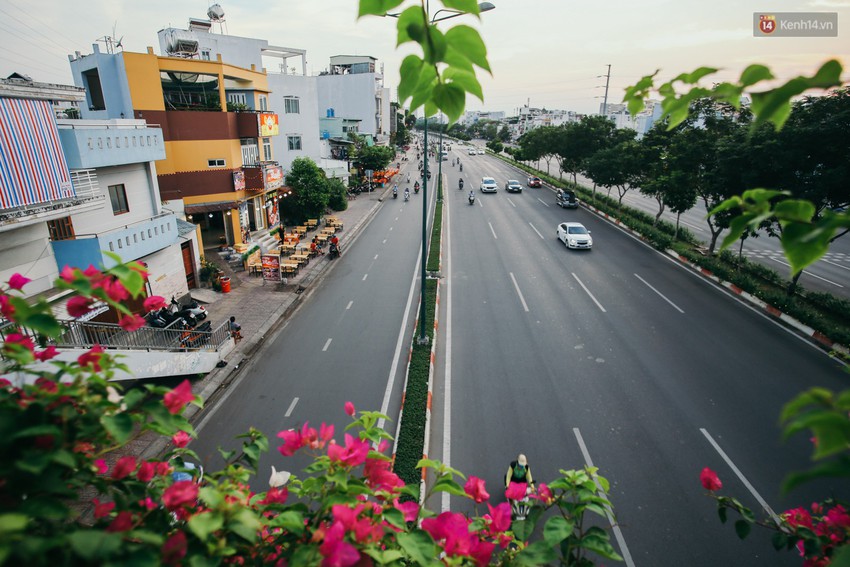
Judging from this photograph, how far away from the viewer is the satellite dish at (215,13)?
29195mm

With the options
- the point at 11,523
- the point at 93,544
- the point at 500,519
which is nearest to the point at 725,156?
the point at 500,519

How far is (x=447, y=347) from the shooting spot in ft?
48.4

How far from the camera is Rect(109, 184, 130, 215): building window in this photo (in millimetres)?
14492

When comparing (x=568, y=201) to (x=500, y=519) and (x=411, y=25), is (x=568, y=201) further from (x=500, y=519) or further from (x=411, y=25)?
(x=411, y=25)

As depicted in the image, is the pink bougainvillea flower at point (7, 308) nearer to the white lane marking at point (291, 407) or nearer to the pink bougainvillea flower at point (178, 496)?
the pink bougainvillea flower at point (178, 496)

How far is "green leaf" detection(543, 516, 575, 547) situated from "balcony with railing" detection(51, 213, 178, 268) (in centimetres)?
1047

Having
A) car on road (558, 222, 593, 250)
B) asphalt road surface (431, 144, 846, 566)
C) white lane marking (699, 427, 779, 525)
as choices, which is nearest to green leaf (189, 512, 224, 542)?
asphalt road surface (431, 144, 846, 566)

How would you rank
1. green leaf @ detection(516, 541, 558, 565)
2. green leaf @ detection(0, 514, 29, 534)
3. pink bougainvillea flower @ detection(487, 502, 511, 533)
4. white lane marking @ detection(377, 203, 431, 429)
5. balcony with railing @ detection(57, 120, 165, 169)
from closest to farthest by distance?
green leaf @ detection(0, 514, 29, 534)
green leaf @ detection(516, 541, 558, 565)
pink bougainvillea flower @ detection(487, 502, 511, 533)
white lane marking @ detection(377, 203, 431, 429)
balcony with railing @ detection(57, 120, 165, 169)

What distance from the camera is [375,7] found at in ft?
5.05

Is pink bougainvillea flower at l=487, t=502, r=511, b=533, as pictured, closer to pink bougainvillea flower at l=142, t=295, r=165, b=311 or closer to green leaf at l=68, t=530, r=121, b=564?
green leaf at l=68, t=530, r=121, b=564

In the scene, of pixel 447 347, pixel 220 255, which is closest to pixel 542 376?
pixel 447 347

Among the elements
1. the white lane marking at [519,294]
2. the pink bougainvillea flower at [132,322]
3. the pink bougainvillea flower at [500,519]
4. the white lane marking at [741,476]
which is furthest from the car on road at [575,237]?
the pink bougainvillea flower at [132,322]

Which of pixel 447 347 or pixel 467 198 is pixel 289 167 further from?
pixel 447 347

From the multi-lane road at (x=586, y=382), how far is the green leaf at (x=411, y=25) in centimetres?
483
